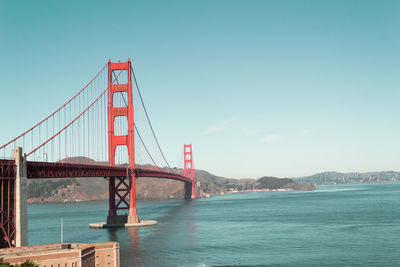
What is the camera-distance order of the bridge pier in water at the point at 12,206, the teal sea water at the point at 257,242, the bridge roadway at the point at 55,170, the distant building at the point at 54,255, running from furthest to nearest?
the teal sea water at the point at 257,242 → the bridge roadway at the point at 55,170 → the bridge pier in water at the point at 12,206 → the distant building at the point at 54,255

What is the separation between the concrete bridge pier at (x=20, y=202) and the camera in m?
37.2

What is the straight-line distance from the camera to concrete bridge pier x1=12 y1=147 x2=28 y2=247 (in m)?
37.2

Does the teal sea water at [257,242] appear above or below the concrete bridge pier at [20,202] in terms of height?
below

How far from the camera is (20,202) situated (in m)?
37.6

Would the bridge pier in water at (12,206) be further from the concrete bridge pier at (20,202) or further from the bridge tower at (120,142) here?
the bridge tower at (120,142)

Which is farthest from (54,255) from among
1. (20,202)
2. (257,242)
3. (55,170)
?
(257,242)

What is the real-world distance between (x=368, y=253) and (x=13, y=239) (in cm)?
3552

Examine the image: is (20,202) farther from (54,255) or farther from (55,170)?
(55,170)

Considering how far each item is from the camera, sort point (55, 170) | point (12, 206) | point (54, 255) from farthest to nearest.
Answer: point (55, 170) < point (12, 206) < point (54, 255)

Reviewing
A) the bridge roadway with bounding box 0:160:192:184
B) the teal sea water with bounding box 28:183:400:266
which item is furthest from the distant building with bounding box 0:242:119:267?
the teal sea water with bounding box 28:183:400:266

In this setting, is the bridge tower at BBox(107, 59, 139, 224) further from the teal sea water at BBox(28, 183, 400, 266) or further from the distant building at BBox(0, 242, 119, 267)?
the distant building at BBox(0, 242, 119, 267)

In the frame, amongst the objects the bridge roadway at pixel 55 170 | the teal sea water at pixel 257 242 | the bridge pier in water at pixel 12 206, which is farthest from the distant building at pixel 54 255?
the teal sea water at pixel 257 242

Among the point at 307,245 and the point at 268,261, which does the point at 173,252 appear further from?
the point at 307,245

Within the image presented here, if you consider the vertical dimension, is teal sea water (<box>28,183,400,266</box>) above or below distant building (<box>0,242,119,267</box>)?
below
